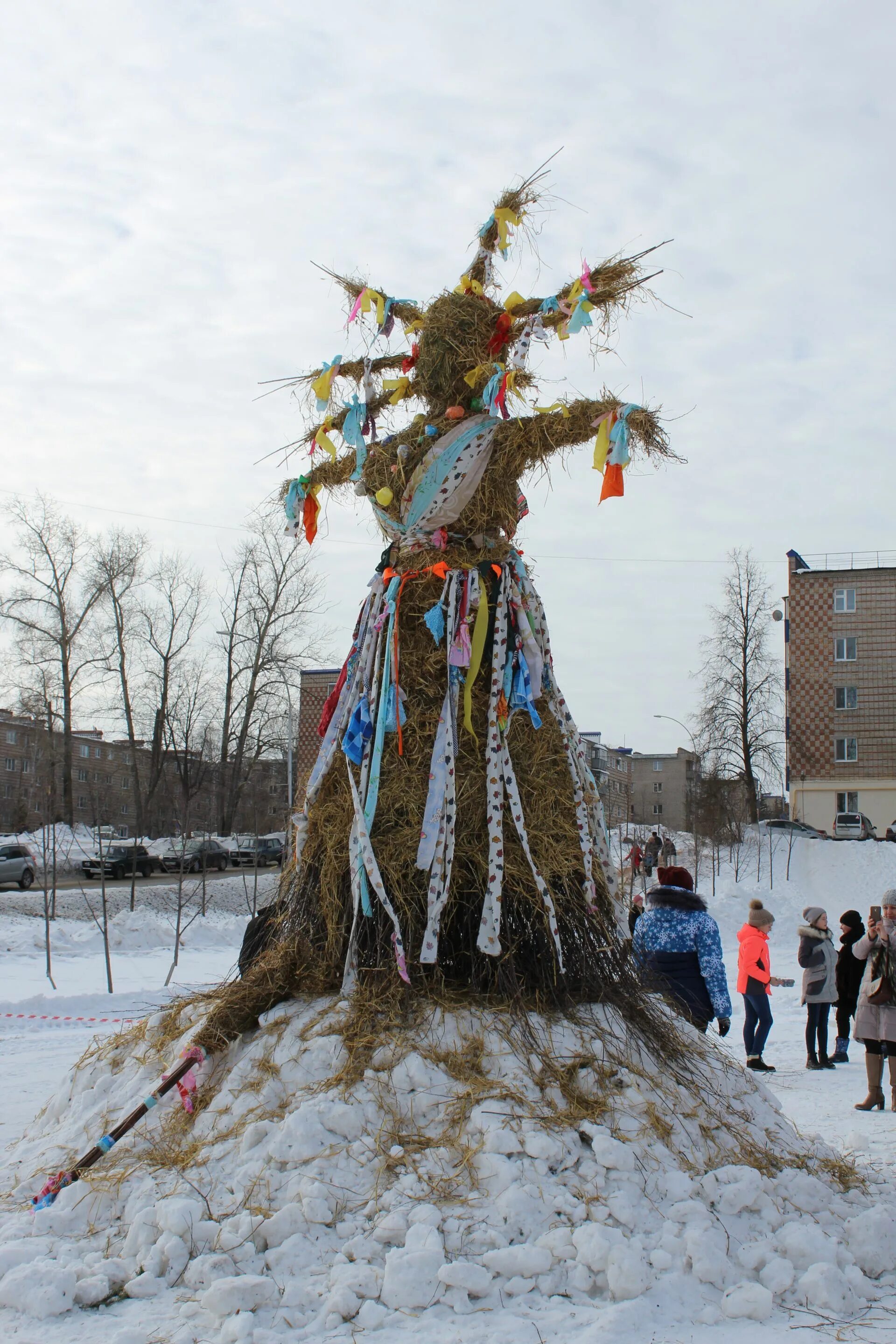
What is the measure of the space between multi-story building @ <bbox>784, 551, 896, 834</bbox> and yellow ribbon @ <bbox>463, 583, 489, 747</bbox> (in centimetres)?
3201

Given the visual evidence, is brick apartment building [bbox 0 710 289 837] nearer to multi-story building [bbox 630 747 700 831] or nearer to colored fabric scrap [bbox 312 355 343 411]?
colored fabric scrap [bbox 312 355 343 411]

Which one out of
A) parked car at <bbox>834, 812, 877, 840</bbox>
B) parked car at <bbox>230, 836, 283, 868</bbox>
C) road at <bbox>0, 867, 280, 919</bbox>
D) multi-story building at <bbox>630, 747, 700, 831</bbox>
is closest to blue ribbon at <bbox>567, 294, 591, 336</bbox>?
road at <bbox>0, 867, 280, 919</bbox>

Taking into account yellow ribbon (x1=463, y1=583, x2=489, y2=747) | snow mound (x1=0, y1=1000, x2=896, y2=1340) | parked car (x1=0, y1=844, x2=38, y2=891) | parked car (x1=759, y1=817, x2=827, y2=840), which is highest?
yellow ribbon (x1=463, y1=583, x2=489, y2=747)

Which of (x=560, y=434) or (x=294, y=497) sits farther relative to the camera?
(x=294, y=497)

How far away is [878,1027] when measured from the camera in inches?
265

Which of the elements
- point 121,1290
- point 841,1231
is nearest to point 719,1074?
point 841,1231

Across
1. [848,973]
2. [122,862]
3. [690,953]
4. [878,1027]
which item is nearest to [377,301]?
[690,953]

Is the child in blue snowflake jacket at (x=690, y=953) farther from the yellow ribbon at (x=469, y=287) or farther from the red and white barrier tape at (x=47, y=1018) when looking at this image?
the red and white barrier tape at (x=47, y=1018)

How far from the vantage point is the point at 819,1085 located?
742 cm

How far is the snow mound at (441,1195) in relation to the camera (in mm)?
3043

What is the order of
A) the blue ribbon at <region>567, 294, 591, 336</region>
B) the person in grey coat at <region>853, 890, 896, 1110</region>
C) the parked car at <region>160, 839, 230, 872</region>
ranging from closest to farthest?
the blue ribbon at <region>567, 294, 591, 336</region>, the person in grey coat at <region>853, 890, 896, 1110</region>, the parked car at <region>160, 839, 230, 872</region>

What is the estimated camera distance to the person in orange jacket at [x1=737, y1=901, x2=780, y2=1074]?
803 cm

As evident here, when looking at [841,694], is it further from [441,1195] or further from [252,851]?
[441,1195]

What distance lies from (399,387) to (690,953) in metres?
3.51
